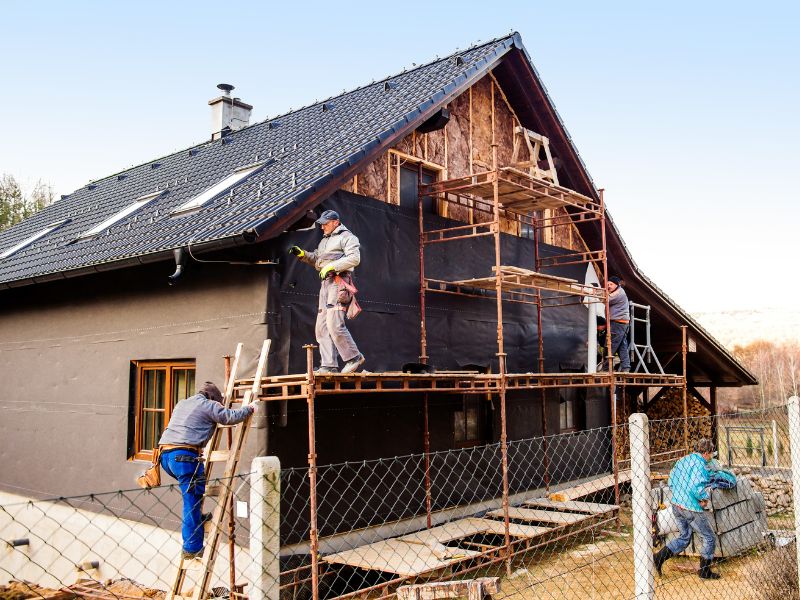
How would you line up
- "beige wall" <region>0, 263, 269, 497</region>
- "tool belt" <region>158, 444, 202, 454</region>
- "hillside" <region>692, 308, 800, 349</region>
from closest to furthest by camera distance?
"tool belt" <region>158, 444, 202, 454</region> → "beige wall" <region>0, 263, 269, 497</region> → "hillside" <region>692, 308, 800, 349</region>

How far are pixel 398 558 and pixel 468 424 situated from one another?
12.0 ft

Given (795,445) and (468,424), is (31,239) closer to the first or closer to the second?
(468,424)

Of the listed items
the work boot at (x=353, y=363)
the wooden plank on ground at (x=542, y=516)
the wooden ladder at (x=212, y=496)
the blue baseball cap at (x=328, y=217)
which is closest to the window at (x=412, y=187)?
the blue baseball cap at (x=328, y=217)

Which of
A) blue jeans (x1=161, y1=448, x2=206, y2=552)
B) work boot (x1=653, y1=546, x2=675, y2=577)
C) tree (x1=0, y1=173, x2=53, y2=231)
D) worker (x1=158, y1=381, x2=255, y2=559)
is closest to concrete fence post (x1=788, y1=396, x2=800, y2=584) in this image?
work boot (x1=653, y1=546, x2=675, y2=577)

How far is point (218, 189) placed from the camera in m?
10.7

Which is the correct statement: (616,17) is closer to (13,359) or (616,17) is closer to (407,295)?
(407,295)

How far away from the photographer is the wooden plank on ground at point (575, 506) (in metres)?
10.5

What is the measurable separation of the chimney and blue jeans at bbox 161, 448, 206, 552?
35.9 ft

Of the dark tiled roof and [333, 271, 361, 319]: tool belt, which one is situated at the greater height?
the dark tiled roof

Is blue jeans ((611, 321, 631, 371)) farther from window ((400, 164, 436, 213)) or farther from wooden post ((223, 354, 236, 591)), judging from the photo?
wooden post ((223, 354, 236, 591))

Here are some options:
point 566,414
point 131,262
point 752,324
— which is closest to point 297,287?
point 131,262

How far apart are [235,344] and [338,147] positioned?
310cm

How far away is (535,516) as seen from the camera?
10172mm

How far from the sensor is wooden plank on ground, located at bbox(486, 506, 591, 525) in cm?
993
